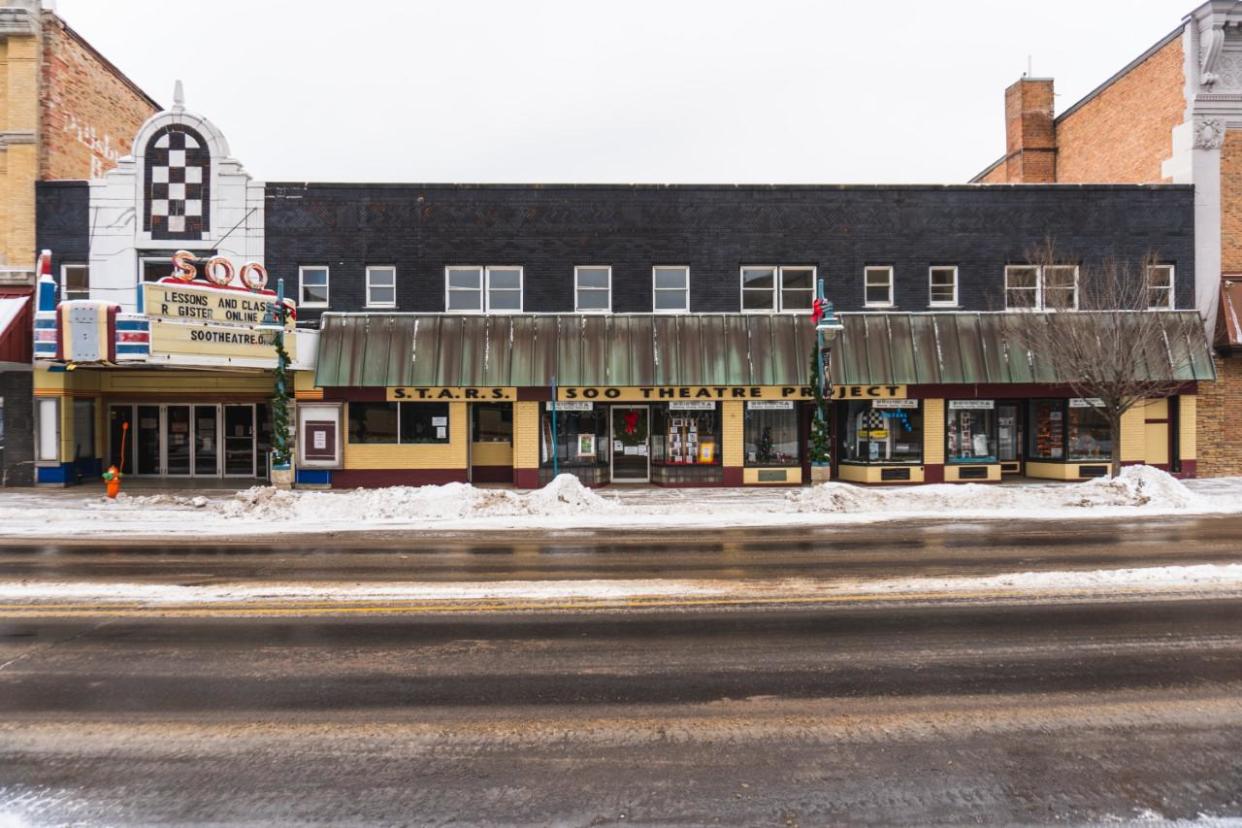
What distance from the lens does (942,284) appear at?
20.9 meters

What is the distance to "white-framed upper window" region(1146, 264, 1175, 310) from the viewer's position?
20672 mm

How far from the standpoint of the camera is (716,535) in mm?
12930

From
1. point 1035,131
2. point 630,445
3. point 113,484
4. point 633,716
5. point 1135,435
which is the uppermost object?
point 1035,131

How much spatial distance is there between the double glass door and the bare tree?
2207 cm

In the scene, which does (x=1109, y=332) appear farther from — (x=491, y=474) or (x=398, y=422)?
(x=398, y=422)

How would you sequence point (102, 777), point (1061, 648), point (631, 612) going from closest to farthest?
point (102, 777) → point (1061, 648) → point (631, 612)

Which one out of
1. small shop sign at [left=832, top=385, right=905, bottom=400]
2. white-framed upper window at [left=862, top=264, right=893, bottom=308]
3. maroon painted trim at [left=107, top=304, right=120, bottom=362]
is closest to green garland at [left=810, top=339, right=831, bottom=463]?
small shop sign at [left=832, top=385, right=905, bottom=400]

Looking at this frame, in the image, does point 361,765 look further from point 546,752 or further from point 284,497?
point 284,497

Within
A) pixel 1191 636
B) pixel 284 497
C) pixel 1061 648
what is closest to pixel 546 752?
pixel 1061 648

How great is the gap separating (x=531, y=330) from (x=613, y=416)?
3.36 metres

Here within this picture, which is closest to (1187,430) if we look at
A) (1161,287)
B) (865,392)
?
(1161,287)

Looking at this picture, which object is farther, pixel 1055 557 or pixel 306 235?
pixel 306 235

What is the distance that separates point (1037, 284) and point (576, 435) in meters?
13.8

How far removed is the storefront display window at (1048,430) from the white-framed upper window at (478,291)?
15.3 meters
